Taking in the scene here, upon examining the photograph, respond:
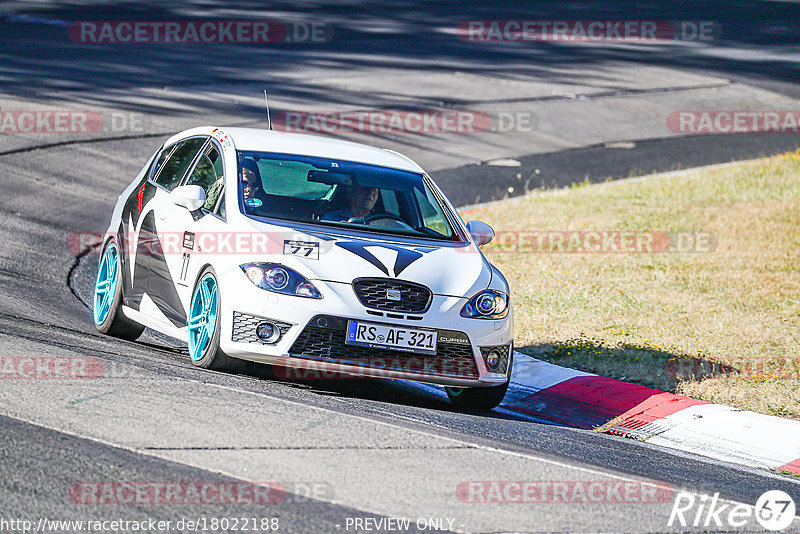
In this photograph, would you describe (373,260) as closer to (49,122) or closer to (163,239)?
(163,239)

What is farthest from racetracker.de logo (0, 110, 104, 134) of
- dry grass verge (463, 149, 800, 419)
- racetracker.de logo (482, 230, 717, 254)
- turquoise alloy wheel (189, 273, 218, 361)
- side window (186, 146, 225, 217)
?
turquoise alloy wheel (189, 273, 218, 361)

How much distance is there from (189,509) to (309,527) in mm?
530

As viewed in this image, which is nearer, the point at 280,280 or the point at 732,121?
the point at 280,280

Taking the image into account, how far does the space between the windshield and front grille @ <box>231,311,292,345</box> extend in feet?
3.18

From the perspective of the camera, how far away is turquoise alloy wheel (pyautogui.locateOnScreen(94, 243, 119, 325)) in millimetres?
8828

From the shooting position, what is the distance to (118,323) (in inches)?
344

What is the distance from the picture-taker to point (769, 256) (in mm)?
13375

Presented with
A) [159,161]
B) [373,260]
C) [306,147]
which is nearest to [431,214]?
[306,147]

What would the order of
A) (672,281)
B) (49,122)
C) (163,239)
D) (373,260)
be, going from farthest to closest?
(49,122)
(672,281)
(163,239)
(373,260)

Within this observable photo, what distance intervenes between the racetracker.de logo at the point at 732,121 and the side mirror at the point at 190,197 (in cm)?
1672

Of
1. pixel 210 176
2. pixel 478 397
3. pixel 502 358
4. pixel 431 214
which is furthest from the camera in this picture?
pixel 431 214

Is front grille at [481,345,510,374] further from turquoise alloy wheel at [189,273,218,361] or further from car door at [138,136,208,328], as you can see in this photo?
car door at [138,136,208,328]

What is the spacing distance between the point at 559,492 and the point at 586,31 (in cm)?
2924

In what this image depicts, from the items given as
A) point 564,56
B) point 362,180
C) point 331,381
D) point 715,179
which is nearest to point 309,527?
point 331,381
